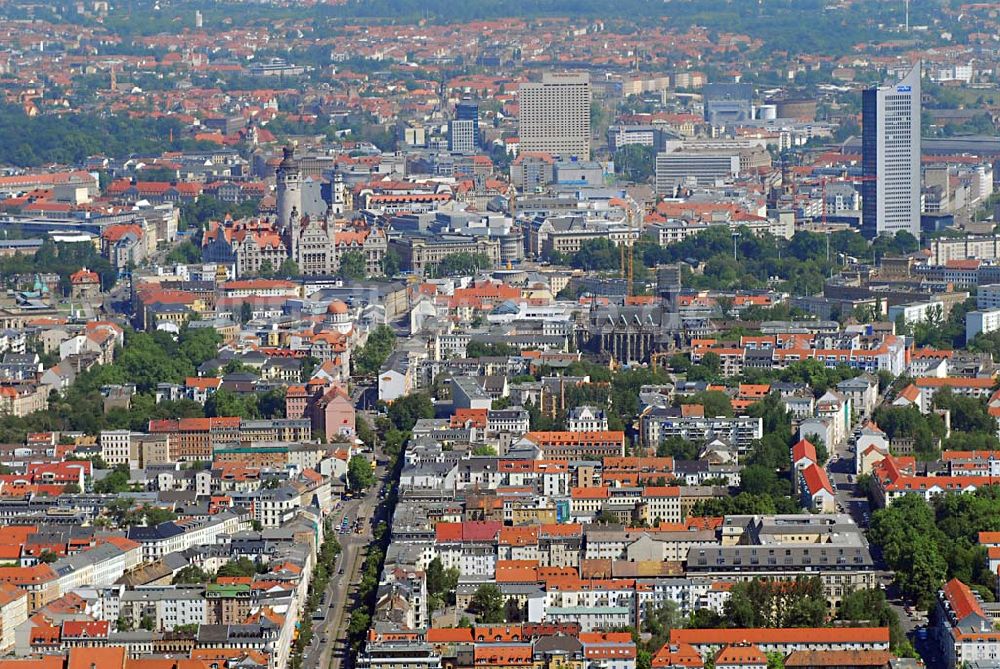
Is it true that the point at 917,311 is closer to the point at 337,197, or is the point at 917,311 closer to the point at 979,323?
the point at 979,323

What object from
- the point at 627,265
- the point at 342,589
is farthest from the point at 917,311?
the point at 342,589

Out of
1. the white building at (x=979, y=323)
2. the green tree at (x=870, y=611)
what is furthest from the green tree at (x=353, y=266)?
the green tree at (x=870, y=611)

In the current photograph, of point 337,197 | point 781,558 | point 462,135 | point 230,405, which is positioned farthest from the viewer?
point 462,135

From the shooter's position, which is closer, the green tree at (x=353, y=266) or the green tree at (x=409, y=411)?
the green tree at (x=409, y=411)

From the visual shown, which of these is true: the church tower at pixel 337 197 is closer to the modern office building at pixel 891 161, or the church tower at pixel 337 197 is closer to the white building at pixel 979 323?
the modern office building at pixel 891 161

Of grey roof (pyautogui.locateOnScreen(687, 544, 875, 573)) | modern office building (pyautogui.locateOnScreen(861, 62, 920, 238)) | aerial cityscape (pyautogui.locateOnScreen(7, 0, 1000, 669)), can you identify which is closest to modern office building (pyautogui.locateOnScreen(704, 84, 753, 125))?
aerial cityscape (pyautogui.locateOnScreen(7, 0, 1000, 669))

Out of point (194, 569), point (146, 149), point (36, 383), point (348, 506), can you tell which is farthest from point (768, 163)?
point (194, 569)

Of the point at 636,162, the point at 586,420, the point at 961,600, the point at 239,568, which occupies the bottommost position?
the point at 636,162
